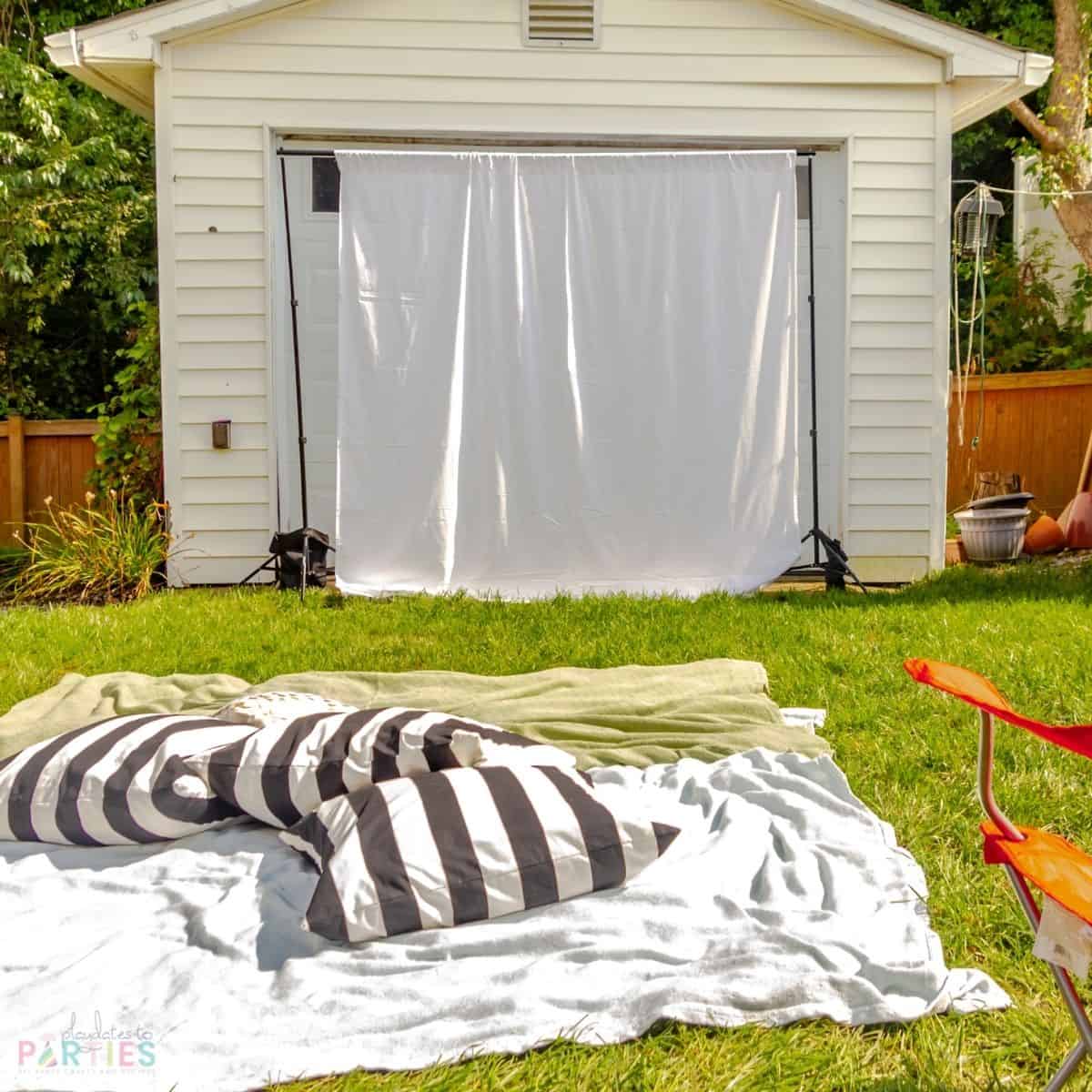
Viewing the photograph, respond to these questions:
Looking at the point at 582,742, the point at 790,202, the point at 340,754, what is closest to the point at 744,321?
the point at 790,202

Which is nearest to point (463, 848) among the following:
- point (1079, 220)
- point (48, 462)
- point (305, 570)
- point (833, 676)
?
point (833, 676)

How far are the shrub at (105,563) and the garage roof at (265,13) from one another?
2.21 metres

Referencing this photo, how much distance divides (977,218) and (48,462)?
744cm

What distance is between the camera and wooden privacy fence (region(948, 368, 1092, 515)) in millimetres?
9352

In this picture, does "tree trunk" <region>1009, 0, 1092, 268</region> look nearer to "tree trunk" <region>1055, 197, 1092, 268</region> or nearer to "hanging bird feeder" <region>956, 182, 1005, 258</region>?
"tree trunk" <region>1055, 197, 1092, 268</region>

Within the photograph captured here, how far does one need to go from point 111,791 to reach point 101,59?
4.81m

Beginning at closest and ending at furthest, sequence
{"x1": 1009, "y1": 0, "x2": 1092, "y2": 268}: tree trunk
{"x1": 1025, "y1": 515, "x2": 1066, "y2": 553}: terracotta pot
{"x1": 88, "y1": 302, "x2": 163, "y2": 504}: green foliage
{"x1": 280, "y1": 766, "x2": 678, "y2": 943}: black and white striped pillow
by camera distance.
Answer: {"x1": 280, "y1": 766, "x2": 678, "y2": 943}: black and white striped pillow
{"x1": 88, "y1": 302, "x2": 163, "y2": 504}: green foliage
{"x1": 1025, "y1": 515, "x2": 1066, "y2": 553}: terracotta pot
{"x1": 1009, "y1": 0, "x2": 1092, "y2": 268}: tree trunk

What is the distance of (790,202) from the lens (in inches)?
236

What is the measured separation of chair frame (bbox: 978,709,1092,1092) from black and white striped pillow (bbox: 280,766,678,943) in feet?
2.96

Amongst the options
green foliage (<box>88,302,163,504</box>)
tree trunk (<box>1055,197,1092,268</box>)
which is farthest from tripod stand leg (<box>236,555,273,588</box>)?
tree trunk (<box>1055,197,1092,268</box>)

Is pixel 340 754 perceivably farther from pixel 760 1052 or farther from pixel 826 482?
pixel 826 482

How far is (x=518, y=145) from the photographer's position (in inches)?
254

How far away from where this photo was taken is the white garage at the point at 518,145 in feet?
20.4

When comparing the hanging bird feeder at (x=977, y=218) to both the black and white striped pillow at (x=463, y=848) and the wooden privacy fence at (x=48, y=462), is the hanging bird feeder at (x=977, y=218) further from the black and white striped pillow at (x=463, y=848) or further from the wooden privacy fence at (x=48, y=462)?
the wooden privacy fence at (x=48, y=462)
